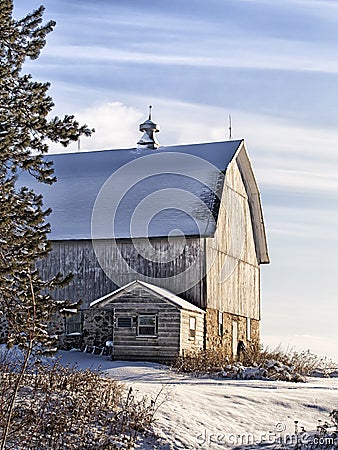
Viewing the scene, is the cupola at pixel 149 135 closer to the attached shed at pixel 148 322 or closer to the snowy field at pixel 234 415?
the attached shed at pixel 148 322

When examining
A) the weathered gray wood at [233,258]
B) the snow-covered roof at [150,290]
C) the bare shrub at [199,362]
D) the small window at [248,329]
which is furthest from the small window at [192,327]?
the small window at [248,329]

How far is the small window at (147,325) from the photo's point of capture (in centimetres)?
2878

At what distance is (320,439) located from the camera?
14.3 meters

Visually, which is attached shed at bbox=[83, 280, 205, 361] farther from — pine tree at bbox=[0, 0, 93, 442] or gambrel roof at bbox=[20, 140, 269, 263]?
pine tree at bbox=[0, 0, 93, 442]

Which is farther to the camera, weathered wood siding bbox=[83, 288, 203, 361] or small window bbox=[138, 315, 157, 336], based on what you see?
small window bbox=[138, 315, 157, 336]

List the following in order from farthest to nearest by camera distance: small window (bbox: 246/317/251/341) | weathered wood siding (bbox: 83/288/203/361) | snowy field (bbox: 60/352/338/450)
A: small window (bbox: 246/317/251/341) < weathered wood siding (bbox: 83/288/203/361) < snowy field (bbox: 60/352/338/450)

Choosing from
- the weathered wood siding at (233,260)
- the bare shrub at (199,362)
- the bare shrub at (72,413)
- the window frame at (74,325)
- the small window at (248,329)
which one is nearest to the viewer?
the bare shrub at (72,413)

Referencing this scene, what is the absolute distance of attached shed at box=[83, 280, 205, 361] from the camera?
28.5 m

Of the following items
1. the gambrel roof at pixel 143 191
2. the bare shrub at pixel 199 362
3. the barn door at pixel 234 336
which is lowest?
the bare shrub at pixel 199 362

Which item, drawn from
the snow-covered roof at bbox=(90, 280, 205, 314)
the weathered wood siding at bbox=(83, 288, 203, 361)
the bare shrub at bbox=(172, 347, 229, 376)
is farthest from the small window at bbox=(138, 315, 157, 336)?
the bare shrub at bbox=(172, 347, 229, 376)

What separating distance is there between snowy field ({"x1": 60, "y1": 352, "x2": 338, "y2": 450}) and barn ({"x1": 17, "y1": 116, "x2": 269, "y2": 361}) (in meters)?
7.92

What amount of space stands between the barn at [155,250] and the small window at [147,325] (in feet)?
0.11

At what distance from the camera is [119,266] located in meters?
31.8

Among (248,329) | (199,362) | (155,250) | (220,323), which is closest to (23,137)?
(199,362)
